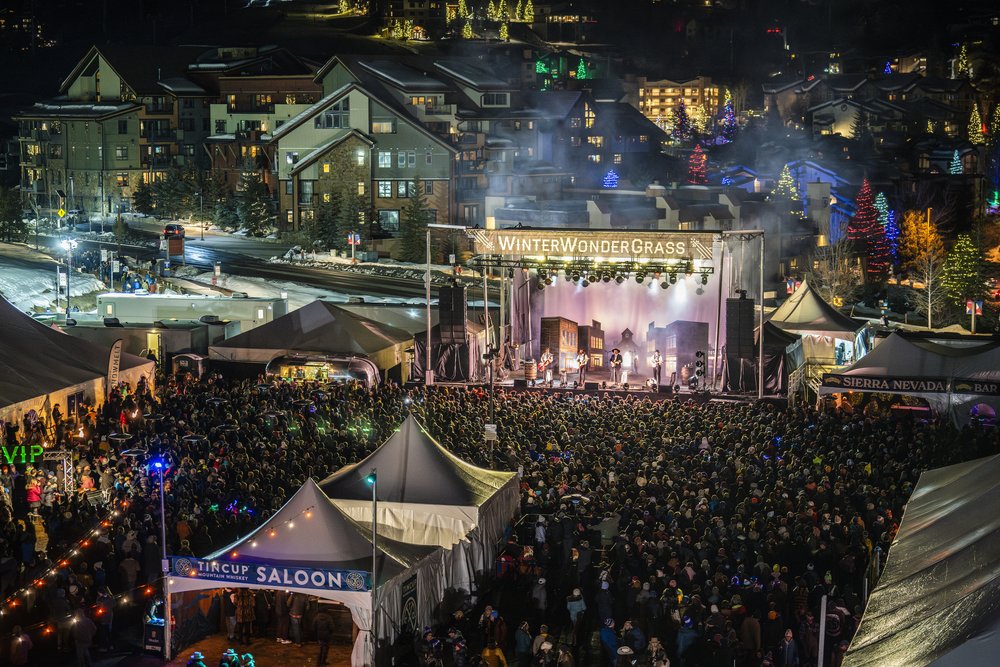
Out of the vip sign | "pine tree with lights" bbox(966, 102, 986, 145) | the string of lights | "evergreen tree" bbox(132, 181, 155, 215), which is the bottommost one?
the string of lights

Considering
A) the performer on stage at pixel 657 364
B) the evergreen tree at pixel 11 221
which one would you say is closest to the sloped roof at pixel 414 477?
the performer on stage at pixel 657 364

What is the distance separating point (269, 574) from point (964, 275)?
146 ft

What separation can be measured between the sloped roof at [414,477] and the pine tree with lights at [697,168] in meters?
55.3

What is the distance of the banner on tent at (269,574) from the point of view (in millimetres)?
12758

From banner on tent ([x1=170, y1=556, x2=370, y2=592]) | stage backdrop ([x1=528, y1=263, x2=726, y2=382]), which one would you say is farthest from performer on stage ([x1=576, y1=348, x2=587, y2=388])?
A: banner on tent ([x1=170, y1=556, x2=370, y2=592])

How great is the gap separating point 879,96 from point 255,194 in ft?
175

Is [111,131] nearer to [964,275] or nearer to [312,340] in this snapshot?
[312,340]

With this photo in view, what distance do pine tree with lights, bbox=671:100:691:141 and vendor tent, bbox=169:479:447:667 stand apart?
84053mm

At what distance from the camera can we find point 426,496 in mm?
15539

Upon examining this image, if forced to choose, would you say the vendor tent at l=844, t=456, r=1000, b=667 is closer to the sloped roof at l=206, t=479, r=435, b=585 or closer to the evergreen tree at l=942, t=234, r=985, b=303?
the sloped roof at l=206, t=479, r=435, b=585

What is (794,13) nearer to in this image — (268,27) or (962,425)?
(268,27)

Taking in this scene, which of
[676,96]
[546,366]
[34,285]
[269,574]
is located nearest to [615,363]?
[546,366]

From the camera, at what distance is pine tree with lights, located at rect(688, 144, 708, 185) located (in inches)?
2827

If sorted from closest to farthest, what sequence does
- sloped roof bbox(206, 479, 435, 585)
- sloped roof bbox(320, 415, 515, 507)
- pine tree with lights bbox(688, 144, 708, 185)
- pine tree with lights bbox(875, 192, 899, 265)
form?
1. sloped roof bbox(206, 479, 435, 585)
2. sloped roof bbox(320, 415, 515, 507)
3. pine tree with lights bbox(875, 192, 899, 265)
4. pine tree with lights bbox(688, 144, 708, 185)
